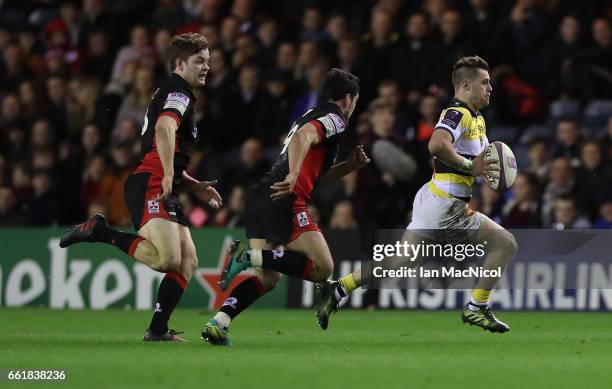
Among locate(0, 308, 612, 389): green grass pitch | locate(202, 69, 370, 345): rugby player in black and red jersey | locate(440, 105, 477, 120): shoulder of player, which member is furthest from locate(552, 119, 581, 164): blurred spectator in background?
locate(202, 69, 370, 345): rugby player in black and red jersey

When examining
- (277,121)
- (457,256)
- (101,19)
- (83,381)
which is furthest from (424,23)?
(83,381)

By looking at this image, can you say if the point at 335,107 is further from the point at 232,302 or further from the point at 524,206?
the point at 524,206

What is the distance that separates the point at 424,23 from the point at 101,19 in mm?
6031

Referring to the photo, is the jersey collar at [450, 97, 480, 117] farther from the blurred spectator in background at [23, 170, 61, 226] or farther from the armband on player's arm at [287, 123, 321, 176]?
the blurred spectator in background at [23, 170, 61, 226]

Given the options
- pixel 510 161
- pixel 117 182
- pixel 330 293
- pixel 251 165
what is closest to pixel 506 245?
pixel 510 161

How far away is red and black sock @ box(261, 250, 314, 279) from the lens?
10234 millimetres

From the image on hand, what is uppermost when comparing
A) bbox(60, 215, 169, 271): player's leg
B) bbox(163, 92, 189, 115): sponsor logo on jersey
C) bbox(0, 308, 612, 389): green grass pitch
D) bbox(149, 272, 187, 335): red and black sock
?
bbox(163, 92, 189, 115): sponsor logo on jersey

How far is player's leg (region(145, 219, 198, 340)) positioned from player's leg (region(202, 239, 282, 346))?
326mm

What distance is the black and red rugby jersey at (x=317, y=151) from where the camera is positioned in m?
10.5

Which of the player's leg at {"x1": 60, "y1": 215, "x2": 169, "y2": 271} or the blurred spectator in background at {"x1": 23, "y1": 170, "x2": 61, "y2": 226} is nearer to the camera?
the player's leg at {"x1": 60, "y1": 215, "x2": 169, "y2": 271}

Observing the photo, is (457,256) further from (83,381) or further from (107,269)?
(83,381)

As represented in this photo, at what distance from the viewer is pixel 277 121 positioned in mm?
18344

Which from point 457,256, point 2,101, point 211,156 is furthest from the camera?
point 2,101

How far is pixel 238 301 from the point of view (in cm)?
1035
